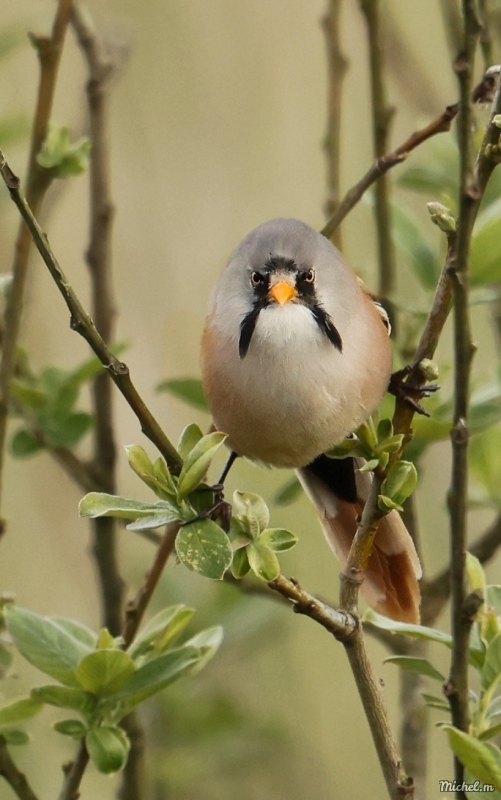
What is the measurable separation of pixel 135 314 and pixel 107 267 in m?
1.21

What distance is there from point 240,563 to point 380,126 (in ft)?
3.38

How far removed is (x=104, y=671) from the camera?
111 centimetres

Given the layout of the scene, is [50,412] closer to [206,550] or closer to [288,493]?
[288,493]

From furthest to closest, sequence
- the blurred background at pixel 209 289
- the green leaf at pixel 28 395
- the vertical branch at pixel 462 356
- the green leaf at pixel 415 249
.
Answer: the blurred background at pixel 209 289 < the green leaf at pixel 415 249 < the green leaf at pixel 28 395 < the vertical branch at pixel 462 356

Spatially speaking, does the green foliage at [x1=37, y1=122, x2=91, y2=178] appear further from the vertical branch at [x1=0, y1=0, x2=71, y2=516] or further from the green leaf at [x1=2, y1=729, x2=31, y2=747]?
the green leaf at [x1=2, y1=729, x2=31, y2=747]

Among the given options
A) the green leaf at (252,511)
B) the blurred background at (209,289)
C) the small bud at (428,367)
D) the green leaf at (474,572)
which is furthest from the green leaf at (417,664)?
the blurred background at (209,289)

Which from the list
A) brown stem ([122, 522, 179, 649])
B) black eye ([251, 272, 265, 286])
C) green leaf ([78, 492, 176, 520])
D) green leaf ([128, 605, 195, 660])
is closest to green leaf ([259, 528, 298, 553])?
green leaf ([78, 492, 176, 520])

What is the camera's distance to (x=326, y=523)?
1.85 m

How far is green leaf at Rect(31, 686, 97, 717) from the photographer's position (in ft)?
3.67

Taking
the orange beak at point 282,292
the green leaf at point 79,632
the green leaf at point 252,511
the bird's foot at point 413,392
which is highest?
the orange beak at point 282,292

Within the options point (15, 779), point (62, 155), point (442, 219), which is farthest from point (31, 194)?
point (15, 779)

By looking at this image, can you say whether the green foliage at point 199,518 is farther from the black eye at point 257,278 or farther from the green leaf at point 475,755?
the black eye at point 257,278

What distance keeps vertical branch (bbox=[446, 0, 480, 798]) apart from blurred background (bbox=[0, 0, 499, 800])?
3.40 ft

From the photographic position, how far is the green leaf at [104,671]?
3.57 ft
